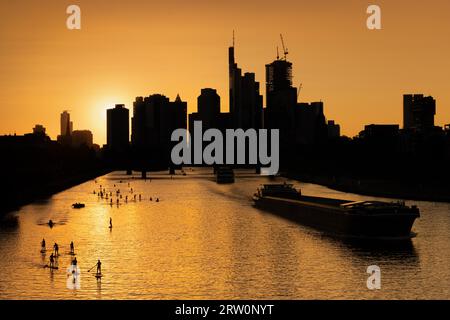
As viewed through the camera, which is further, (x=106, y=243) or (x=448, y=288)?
(x=106, y=243)

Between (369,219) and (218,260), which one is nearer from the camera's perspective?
(218,260)

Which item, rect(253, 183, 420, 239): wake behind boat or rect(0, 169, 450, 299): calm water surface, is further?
rect(253, 183, 420, 239): wake behind boat

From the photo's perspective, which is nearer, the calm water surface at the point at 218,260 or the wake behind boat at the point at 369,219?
the calm water surface at the point at 218,260

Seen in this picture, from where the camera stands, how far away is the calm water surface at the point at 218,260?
6016 centimetres

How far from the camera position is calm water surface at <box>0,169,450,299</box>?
6016cm

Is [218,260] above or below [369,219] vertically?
below

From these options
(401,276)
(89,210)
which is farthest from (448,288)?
(89,210)

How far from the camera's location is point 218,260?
255ft

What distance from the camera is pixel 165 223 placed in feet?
409

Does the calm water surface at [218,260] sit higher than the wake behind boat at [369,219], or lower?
lower
